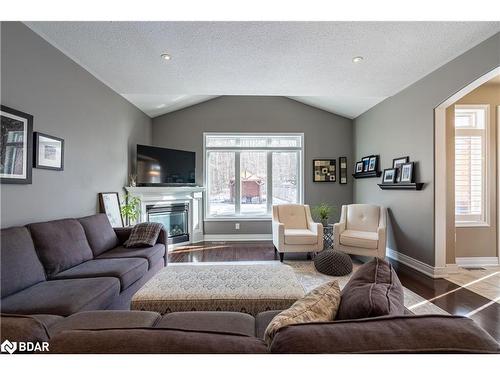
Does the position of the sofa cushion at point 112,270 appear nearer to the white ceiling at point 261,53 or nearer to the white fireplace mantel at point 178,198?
the white fireplace mantel at point 178,198

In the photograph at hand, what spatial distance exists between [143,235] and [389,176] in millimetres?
3783

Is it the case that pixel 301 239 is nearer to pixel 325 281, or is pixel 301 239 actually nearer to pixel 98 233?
pixel 325 281

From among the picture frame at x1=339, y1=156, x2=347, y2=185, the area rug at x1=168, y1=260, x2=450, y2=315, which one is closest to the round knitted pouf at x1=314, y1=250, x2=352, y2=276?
the area rug at x1=168, y1=260, x2=450, y2=315

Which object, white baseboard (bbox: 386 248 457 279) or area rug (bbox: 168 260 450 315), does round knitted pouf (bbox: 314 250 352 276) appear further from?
white baseboard (bbox: 386 248 457 279)

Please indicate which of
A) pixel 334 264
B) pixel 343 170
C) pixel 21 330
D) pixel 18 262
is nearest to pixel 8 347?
pixel 21 330

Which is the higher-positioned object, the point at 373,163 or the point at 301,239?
the point at 373,163

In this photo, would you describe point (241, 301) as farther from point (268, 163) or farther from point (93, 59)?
point (268, 163)

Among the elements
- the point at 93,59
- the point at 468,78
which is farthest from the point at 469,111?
the point at 93,59

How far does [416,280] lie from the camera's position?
3.02 meters

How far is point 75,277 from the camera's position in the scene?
194 centimetres

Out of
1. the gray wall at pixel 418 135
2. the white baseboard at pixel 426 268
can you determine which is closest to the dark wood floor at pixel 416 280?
the white baseboard at pixel 426 268

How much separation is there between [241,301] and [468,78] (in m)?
3.23

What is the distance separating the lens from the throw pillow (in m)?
2.85

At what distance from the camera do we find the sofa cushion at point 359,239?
345 cm
